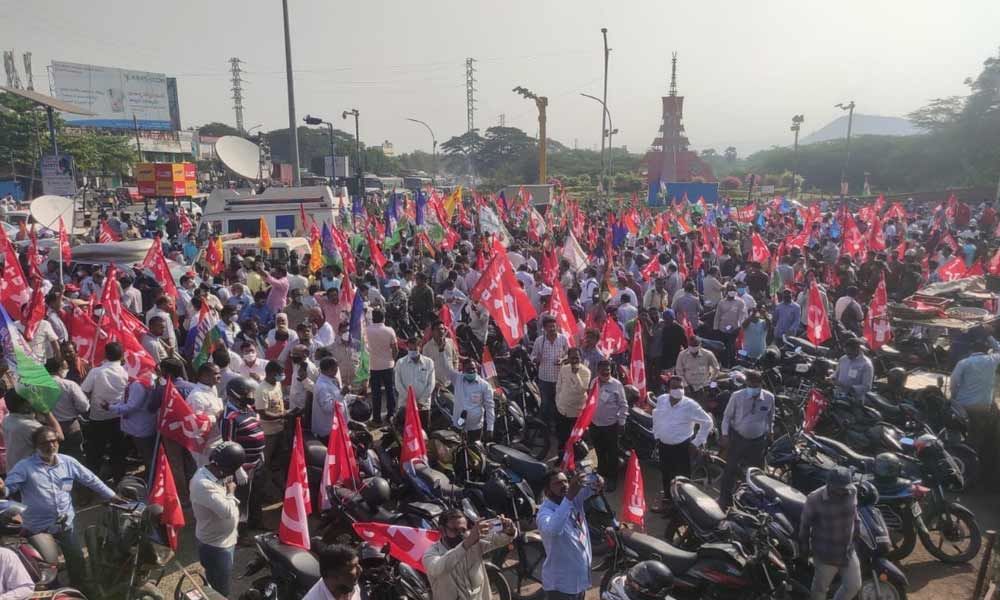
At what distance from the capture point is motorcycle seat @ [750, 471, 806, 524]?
18.0ft

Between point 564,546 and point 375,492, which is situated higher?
point 564,546

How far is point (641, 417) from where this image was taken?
7.79 meters

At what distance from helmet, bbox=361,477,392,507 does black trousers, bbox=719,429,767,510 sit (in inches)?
131

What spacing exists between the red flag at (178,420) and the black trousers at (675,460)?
433 cm

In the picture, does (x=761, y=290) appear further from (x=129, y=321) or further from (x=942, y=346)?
(x=129, y=321)

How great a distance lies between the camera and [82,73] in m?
70.2

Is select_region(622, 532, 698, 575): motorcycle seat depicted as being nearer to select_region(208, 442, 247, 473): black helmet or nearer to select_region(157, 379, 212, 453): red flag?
select_region(208, 442, 247, 473): black helmet

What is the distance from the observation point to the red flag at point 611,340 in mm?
8922

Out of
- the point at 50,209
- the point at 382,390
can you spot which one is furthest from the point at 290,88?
the point at 382,390

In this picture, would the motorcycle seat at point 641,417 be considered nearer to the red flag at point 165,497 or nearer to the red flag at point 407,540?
the red flag at point 407,540

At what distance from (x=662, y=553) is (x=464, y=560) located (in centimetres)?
171

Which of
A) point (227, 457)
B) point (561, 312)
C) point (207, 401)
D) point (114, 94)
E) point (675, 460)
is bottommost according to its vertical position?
point (675, 460)

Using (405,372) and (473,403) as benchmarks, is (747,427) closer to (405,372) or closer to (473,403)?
(473,403)

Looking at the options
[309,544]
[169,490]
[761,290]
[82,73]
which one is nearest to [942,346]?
[761,290]
